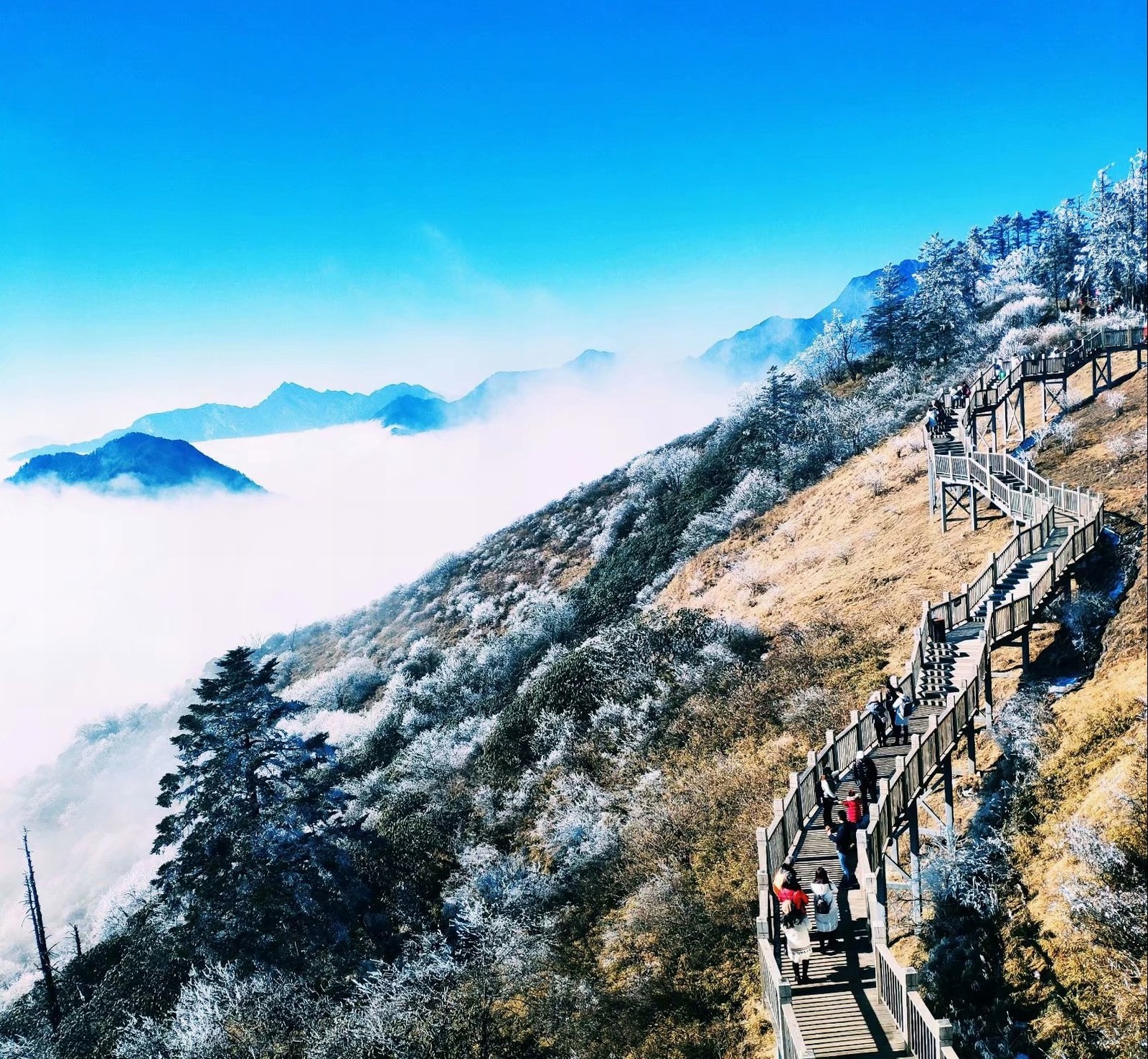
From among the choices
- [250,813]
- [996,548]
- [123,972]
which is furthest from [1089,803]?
[123,972]

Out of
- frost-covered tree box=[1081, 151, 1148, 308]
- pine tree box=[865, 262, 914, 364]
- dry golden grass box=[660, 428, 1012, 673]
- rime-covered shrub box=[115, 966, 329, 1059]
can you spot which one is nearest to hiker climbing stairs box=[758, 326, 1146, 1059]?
dry golden grass box=[660, 428, 1012, 673]

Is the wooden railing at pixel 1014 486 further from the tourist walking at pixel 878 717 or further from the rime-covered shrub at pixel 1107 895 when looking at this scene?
the rime-covered shrub at pixel 1107 895

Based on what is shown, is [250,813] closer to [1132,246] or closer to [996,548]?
[996,548]

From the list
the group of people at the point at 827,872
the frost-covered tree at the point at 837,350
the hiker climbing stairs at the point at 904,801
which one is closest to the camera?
the hiker climbing stairs at the point at 904,801

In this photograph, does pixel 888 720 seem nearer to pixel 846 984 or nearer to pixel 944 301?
pixel 846 984

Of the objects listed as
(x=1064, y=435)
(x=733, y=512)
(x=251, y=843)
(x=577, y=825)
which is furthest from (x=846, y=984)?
(x=733, y=512)

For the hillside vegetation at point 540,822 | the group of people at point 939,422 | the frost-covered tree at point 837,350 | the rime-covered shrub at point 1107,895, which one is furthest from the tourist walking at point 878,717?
the frost-covered tree at point 837,350
